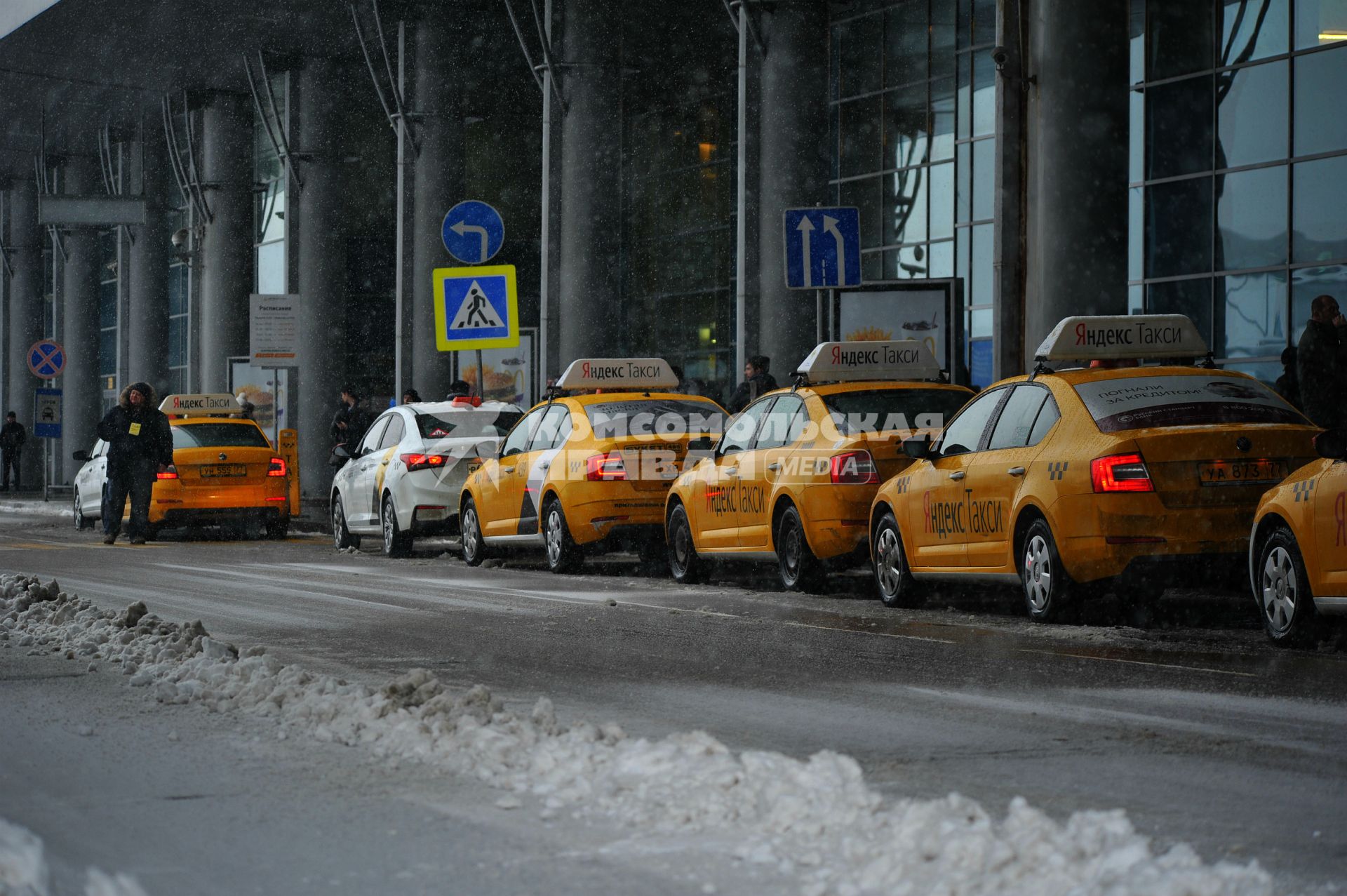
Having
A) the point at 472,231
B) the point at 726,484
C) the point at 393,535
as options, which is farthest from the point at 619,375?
the point at 472,231

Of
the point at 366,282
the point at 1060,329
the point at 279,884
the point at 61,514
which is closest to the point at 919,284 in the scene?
the point at 1060,329

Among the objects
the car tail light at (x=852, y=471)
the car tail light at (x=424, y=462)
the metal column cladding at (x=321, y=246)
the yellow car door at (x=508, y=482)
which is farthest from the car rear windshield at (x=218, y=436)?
the metal column cladding at (x=321, y=246)

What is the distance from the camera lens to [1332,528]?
341 inches

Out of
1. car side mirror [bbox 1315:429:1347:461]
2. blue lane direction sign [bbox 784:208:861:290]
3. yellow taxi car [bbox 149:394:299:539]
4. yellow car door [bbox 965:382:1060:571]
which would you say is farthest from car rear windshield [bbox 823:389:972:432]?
yellow taxi car [bbox 149:394:299:539]

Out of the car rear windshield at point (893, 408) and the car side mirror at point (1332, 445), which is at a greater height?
the car rear windshield at point (893, 408)

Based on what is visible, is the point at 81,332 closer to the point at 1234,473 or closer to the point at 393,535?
the point at 393,535

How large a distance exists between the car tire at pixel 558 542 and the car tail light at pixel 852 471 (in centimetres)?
353

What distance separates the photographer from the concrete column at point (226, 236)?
134 feet

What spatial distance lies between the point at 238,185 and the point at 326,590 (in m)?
28.4

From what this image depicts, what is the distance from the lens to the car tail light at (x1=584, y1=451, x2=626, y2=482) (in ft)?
50.9

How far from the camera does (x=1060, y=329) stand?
12.0 meters

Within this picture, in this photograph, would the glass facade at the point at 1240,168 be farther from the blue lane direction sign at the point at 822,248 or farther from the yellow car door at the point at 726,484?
the yellow car door at the point at 726,484

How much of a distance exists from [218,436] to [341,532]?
11.6 feet

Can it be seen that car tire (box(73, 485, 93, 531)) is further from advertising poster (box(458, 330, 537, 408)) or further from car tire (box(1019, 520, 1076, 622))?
car tire (box(1019, 520, 1076, 622))
